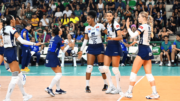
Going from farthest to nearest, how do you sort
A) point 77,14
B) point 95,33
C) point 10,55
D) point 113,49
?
1. point 77,14
2. point 95,33
3. point 113,49
4. point 10,55

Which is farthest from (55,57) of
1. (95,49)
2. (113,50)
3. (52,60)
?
(113,50)

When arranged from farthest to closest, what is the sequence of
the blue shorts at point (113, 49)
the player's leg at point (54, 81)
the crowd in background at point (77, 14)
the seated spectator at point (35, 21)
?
the seated spectator at point (35, 21) < the crowd in background at point (77, 14) < the blue shorts at point (113, 49) < the player's leg at point (54, 81)

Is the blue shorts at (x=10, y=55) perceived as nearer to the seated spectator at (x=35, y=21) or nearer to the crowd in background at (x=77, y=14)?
the crowd in background at (x=77, y=14)

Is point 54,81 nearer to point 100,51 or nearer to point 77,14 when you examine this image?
point 100,51

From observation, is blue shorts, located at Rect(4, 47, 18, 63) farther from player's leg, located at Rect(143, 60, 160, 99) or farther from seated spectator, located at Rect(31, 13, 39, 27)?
seated spectator, located at Rect(31, 13, 39, 27)

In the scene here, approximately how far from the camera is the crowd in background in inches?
609

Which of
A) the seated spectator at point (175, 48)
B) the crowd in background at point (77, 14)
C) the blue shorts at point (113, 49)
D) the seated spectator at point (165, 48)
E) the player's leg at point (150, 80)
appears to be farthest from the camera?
the crowd in background at point (77, 14)

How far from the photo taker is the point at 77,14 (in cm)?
1745

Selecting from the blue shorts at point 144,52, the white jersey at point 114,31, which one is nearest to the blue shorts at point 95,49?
the white jersey at point 114,31

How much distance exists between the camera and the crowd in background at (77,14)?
1547 cm

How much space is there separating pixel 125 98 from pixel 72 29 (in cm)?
1036

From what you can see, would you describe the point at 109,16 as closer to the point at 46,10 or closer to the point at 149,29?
the point at 149,29

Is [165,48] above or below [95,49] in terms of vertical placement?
below

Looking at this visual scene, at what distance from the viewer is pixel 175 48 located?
42.7ft
